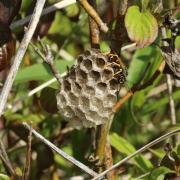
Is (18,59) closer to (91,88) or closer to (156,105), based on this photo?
(91,88)

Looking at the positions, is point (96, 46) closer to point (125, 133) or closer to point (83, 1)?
point (83, 1)

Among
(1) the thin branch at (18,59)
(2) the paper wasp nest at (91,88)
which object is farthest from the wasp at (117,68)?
(1) the thin branch at (18,59)

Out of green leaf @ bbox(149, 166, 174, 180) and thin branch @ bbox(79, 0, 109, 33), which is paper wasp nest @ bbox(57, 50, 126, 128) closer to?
thin branch @ bbox(79, 0, 109, 33)

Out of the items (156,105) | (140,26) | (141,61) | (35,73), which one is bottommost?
(156,105)

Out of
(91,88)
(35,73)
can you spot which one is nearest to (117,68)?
(91,88)

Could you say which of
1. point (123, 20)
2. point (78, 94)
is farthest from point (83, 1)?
point (78, 94)

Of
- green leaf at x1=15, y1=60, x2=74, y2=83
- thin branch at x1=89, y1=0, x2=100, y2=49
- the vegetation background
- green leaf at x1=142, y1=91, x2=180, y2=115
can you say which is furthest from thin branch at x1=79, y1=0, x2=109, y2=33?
green leaf at x1=142, y1=91, x2=180, y2=115

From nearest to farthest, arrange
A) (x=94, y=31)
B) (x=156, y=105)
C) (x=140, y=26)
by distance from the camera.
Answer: (x=140, y=26) → (x=94, y=31) → (x=156, y=105)

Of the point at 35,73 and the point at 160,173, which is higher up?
the point at 35,73
